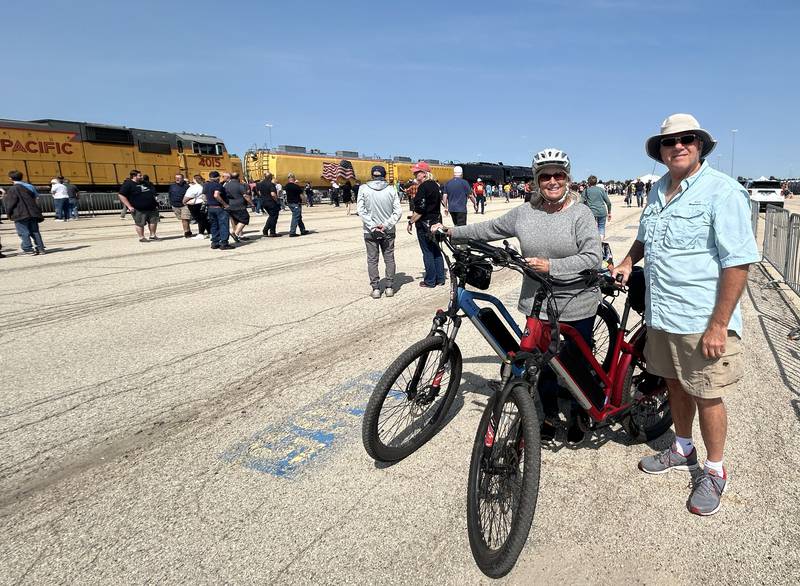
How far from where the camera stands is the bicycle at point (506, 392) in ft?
7.66

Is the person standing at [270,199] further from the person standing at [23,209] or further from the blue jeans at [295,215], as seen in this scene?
the person standing at [23,209]

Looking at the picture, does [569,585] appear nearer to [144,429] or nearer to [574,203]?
[574,203]

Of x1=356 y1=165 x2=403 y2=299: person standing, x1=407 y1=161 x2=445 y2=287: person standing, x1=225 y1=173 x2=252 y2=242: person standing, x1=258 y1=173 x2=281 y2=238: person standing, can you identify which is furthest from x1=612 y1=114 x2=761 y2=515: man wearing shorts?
x1=258 y1=173 x2=281 y2=238: person standing

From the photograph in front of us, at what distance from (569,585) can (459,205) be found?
8060 mm

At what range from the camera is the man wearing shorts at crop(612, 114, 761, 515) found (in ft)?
7.66

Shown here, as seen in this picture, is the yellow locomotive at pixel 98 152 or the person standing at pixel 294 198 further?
the yellow locomotive at pixel 98 152

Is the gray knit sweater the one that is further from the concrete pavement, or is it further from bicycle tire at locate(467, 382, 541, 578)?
the concrete pavement

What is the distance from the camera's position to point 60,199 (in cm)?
2088

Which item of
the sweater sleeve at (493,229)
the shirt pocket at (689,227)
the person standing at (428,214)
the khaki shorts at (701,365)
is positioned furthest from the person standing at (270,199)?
the khaki shorts at (701,365)

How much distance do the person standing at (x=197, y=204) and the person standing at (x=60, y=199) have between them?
9.48m

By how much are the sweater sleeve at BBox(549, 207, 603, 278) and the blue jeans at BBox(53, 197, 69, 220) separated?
24011mm

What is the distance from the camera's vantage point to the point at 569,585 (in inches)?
87.2

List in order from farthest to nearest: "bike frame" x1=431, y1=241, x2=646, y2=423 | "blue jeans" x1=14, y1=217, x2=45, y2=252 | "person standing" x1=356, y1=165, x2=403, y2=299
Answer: "blue jeans" x1=14, y1=217, x2=45, y2=252 → "person standing" x1=356, y1=165, x2=403, y2=299 → "bike frame" x1=431, y1=241, x2=646, y2=423

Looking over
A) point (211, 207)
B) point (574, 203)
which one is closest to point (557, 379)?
point (574, 203)
